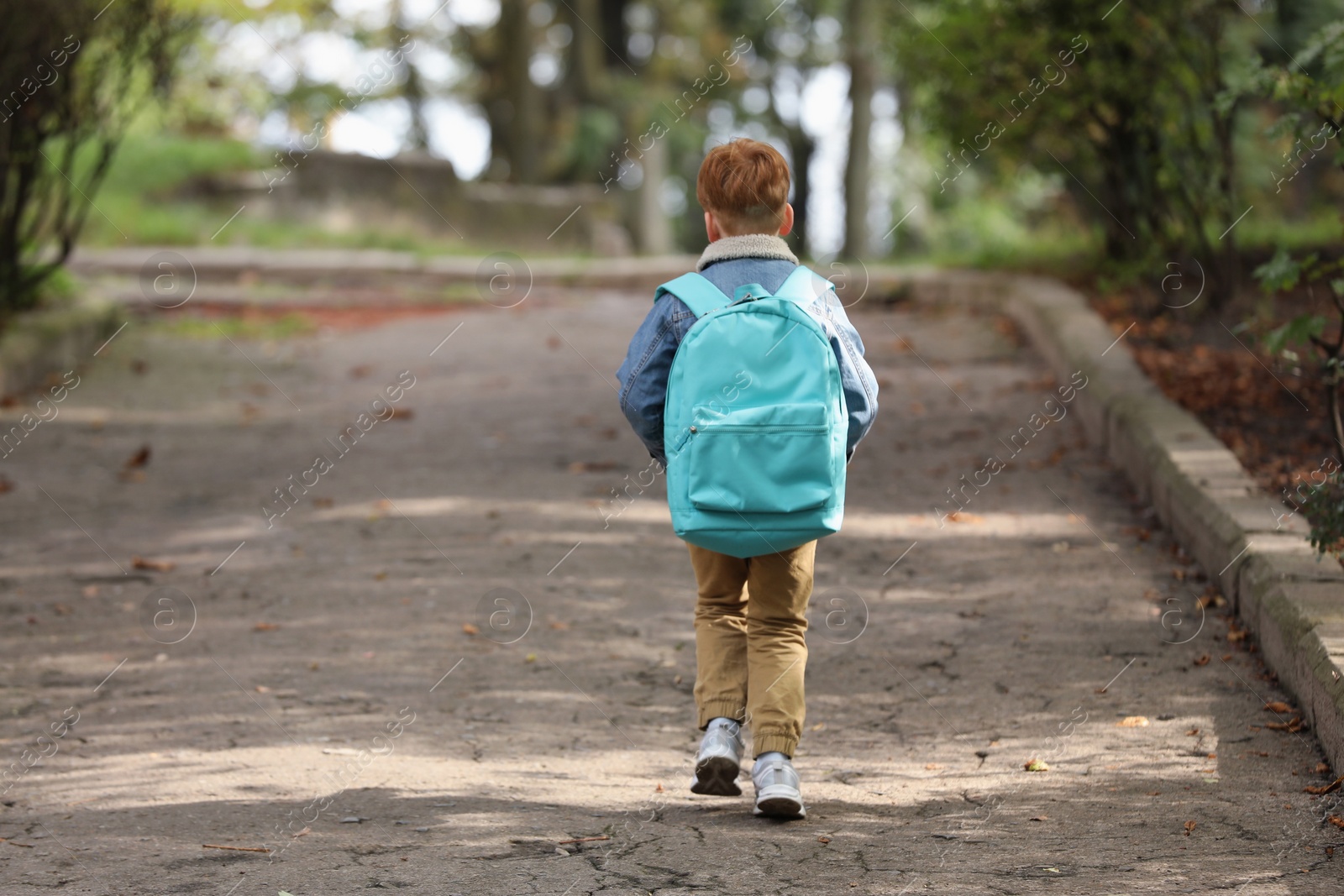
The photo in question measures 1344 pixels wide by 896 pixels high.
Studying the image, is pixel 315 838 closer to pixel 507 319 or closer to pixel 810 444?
pixel 810 444

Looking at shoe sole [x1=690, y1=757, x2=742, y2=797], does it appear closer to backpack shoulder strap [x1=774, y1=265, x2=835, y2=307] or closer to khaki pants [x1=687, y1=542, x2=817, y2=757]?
khaki pants [x1=687, y1=542, x2=817, y2=757]

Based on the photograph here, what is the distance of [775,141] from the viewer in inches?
1220

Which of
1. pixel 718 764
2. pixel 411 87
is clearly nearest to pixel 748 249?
pixel 718 764

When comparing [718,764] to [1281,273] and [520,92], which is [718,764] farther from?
[520,92]

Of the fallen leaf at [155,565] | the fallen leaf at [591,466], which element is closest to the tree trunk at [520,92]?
the fallen leaf at [591,466]

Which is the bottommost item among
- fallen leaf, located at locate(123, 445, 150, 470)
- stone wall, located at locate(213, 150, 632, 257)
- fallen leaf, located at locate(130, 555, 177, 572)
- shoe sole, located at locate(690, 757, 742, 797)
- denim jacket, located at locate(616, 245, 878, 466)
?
shoe sole, located at locate(690, 757, 742, 797)

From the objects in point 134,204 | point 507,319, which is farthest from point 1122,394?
point 134,204

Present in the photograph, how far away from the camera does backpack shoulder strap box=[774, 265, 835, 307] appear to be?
334 centimetres

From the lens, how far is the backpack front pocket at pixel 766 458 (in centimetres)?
317

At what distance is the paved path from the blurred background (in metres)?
1.25

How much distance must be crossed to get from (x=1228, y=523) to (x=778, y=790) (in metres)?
2.36

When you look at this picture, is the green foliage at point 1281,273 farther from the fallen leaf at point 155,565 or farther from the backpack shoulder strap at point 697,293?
the fallen leaf at point 155,565

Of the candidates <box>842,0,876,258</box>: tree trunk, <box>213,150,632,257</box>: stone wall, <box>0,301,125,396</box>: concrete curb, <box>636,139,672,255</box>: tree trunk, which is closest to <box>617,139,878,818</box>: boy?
<box>0,301,125,396</box>: concrete curb

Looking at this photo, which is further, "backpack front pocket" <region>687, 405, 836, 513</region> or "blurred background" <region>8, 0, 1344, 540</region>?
"blurred background" <region>8, 0, 1344, 540</region>
